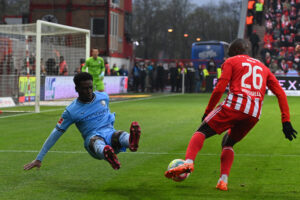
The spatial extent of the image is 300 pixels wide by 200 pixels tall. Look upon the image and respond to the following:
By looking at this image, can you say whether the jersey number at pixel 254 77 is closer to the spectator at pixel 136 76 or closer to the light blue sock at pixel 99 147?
the light blue sock at pixel 99 147

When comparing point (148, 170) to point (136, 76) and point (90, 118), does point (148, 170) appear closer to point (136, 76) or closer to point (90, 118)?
point (90, 118)

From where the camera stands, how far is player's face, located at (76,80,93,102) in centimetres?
693

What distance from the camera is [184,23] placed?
87.8 meters

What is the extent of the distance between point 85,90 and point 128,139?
76 cm

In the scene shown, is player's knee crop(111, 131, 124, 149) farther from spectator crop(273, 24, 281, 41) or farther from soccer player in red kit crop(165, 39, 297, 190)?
spectator crop(273, 24, 281, 41)

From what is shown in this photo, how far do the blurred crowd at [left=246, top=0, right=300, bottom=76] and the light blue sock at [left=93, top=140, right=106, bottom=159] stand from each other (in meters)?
37.1

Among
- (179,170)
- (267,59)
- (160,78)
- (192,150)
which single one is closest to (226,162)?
(192,150)

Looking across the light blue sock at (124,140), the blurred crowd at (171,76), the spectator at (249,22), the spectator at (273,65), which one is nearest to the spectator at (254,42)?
the spectator at (249,22)

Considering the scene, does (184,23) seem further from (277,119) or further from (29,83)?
(277,119)

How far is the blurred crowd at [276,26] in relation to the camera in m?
43.5

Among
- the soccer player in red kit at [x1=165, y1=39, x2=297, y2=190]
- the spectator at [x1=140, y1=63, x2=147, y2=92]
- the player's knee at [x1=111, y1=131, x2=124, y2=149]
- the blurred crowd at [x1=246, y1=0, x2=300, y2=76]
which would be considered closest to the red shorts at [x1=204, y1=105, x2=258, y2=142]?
the soccer player in red kit at [x1=165, y1=39, x2=297, y2=190]

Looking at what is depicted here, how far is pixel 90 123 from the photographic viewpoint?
7156 mm

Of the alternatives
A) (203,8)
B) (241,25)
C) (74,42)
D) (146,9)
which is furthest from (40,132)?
(203,8)

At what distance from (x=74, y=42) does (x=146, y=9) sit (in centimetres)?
5748
